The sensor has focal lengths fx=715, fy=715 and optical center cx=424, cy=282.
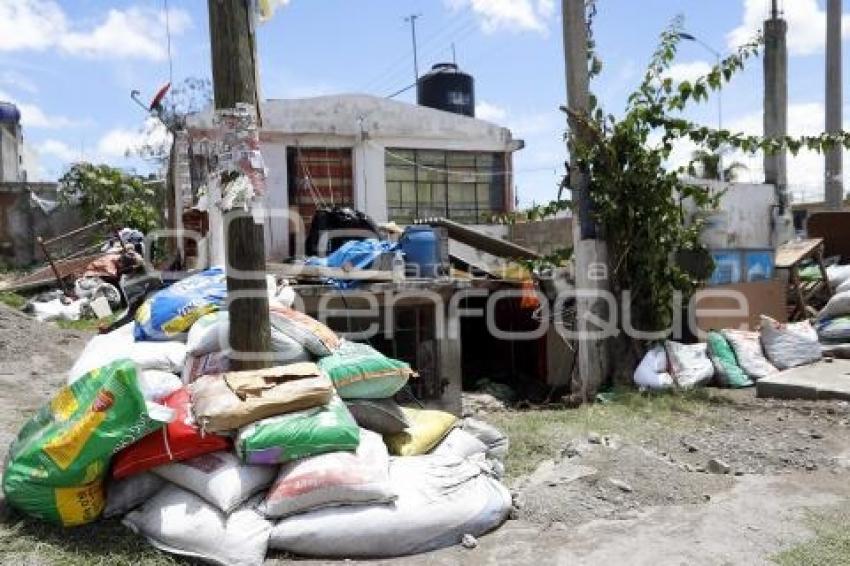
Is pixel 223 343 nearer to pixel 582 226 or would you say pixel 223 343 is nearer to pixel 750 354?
pixel 582 226

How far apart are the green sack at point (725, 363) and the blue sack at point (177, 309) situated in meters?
4.93

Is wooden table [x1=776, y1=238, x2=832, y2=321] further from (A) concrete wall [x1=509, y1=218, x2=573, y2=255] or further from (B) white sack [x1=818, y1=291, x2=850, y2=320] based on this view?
(A) concrete wall [x1=509, y1=218, x2=573, y2=255]

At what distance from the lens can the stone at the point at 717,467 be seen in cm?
432

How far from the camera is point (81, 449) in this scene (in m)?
2.93

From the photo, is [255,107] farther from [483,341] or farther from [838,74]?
[838,74]

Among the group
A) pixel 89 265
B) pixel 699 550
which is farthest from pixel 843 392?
pixel 89 265

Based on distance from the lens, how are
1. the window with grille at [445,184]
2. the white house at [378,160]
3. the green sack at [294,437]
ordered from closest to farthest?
the green sack at [294,437], the white house at [378,160], the window with grille at [445,184]

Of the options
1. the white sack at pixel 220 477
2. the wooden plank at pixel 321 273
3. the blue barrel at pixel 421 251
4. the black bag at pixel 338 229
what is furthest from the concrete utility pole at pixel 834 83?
the white sack at pixel 220 477

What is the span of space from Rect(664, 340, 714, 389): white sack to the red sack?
505 cm

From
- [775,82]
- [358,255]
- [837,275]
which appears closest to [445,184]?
[358,255]

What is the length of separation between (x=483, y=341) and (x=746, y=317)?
3264 millimetres

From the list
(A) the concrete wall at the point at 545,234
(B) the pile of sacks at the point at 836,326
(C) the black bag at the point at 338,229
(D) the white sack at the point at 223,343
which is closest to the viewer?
(D) the white sack at the point at 223,343

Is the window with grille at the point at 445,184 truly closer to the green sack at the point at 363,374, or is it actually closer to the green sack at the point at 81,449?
the green sack at the point at 363,374

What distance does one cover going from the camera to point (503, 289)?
797 centimetres
